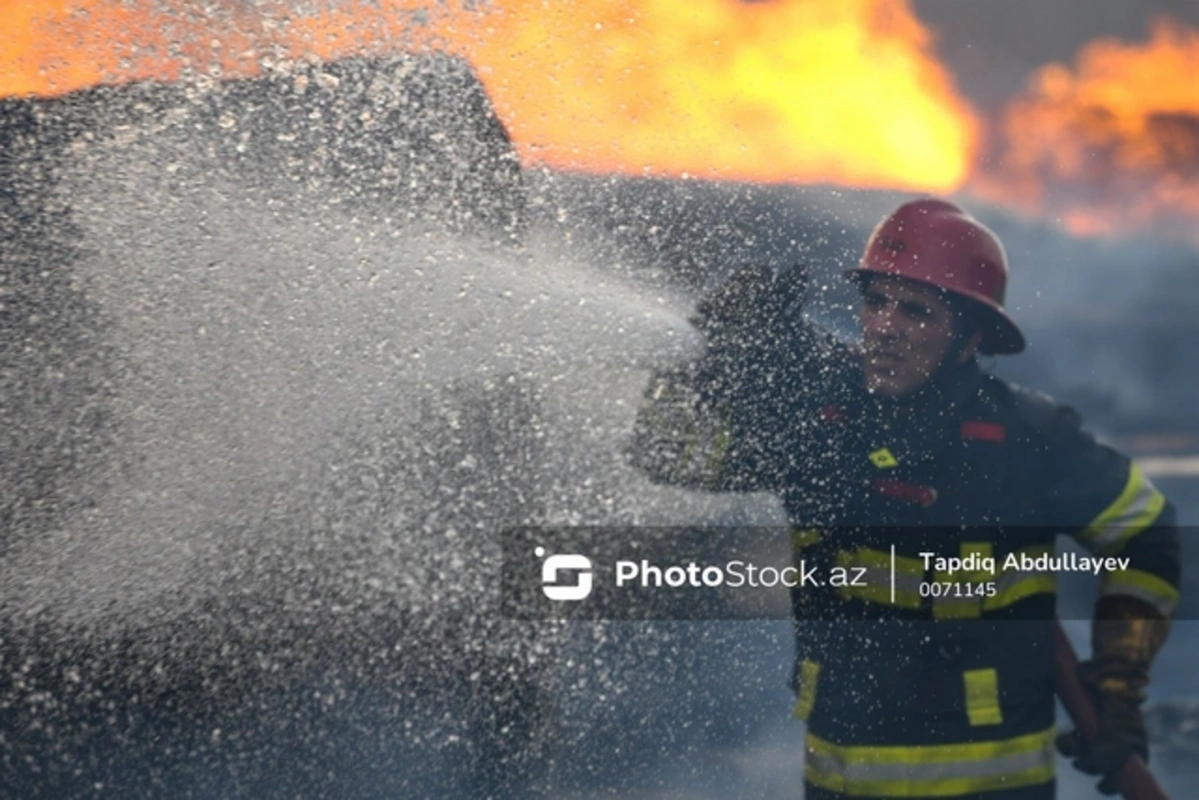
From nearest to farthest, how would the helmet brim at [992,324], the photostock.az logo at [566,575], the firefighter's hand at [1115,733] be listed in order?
1. the photostock.az logo at [566,575]
2. the helmet brim at [992,324]
3. the firefighter's hand at [1115,733]

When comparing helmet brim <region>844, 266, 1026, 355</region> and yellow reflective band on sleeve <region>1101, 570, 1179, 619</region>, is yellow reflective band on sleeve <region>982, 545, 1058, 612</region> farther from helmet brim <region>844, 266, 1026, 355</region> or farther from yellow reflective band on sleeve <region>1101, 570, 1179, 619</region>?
helmet brim <region>844, 266, 1026, 355</region>

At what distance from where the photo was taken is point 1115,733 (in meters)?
2.07

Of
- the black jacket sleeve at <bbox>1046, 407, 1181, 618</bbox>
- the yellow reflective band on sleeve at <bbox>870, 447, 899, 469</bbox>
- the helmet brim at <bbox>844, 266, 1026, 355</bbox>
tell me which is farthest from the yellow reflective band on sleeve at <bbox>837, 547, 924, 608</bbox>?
the helmet brim at <bbox>844, 266, 1026, 355</bbox>

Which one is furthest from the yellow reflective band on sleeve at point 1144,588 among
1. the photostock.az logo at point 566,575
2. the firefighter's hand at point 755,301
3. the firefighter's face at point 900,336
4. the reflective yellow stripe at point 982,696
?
the photostock.az logo at point 566,575

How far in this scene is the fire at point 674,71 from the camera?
190cm

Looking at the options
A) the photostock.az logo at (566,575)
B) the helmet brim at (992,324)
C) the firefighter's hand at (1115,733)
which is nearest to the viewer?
the photostock.az logo at (566,575)

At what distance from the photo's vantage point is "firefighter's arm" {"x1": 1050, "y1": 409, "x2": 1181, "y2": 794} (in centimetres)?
197

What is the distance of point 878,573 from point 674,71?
88 cm

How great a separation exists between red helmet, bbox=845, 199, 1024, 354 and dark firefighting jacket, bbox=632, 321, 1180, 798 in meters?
0.09

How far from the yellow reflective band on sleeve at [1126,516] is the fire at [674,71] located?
0.59 meters

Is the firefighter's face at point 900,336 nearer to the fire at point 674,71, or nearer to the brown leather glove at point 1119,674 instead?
the fire at point 674,71

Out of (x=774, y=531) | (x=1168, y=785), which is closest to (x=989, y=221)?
(x=774, y=531)

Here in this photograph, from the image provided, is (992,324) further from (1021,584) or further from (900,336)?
(1021,584)

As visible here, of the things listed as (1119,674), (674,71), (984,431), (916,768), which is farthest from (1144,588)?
(674,71)
